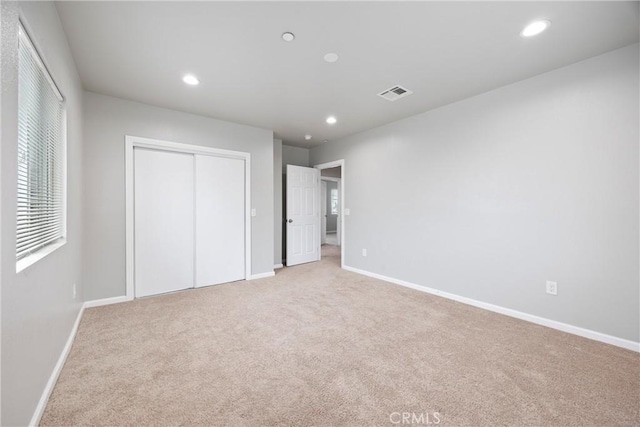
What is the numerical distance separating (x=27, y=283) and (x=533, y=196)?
12.6 feet

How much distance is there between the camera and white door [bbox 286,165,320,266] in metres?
4.99

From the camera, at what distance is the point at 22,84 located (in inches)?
52.8

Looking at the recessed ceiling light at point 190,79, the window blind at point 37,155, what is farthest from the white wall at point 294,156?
the window blind at point 37,155

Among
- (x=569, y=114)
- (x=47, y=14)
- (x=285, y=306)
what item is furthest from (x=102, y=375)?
(x=569, y=114)

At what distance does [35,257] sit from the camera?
144 cm

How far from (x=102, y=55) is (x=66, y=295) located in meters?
2.01

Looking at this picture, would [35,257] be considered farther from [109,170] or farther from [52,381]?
[109,170]

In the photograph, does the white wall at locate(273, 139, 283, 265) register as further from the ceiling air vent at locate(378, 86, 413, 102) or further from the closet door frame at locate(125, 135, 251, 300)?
the ceiling air vent at locate(378, 86, 413, 102)

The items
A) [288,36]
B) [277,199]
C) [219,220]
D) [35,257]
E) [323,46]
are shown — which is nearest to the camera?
[35,257]

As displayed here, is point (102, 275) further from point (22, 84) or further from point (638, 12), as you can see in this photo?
point (638, 12)

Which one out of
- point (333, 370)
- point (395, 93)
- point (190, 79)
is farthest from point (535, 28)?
point (190, 79)

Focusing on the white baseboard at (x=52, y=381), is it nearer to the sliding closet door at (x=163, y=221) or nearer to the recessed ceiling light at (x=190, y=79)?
the sliding closet door at (x=163, y=221)

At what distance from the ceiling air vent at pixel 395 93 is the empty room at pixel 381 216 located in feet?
0.15

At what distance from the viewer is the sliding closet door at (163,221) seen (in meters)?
3.25
